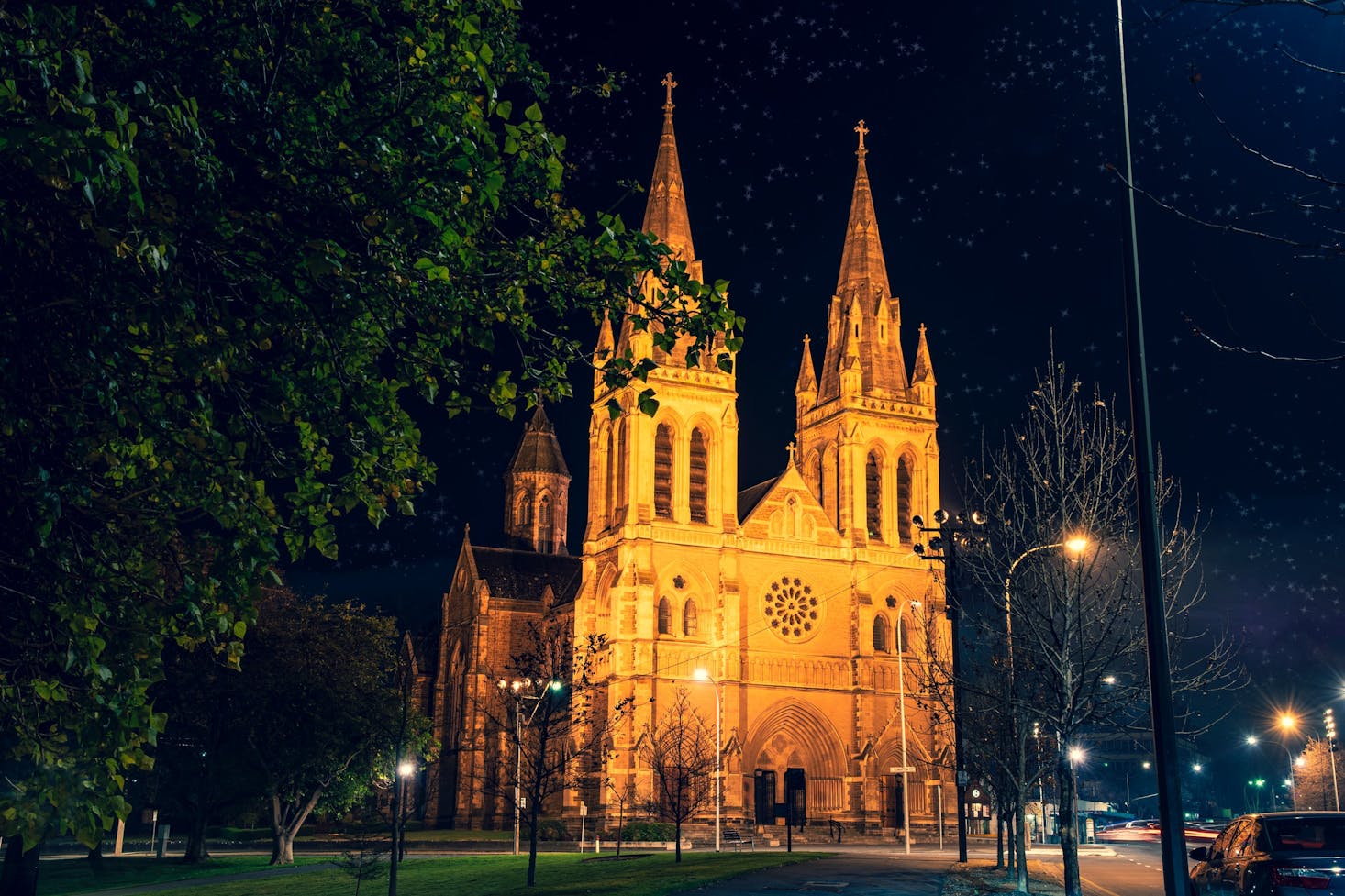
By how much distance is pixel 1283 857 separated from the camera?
1293 centimetres

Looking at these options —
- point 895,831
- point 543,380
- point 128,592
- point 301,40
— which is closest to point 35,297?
point 128,592

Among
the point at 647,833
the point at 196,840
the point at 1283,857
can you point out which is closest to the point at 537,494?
the point at 647,833

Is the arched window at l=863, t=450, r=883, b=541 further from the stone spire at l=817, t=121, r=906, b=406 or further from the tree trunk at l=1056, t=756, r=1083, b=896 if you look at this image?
the tree trunk at l=1056, t=756, r=1083, b=896

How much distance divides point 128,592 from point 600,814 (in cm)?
5786

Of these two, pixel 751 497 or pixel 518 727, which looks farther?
pixel 751 497

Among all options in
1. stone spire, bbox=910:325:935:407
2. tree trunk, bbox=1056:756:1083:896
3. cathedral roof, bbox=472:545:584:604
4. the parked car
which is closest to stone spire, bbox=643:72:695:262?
stone spire, bbox=910:325:935:407

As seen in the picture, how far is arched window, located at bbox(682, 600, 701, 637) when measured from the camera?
68.1 meters

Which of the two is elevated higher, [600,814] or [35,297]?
[35,297]

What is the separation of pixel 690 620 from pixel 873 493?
14.7 metres

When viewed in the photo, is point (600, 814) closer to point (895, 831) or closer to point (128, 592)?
point (895, 831)

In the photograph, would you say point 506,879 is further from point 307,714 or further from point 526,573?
point 526,573

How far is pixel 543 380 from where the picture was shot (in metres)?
10.2

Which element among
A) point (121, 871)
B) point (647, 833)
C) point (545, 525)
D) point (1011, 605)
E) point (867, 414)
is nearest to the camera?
point (1011, 605)

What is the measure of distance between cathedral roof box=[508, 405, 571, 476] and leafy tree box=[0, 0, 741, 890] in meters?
93.2
